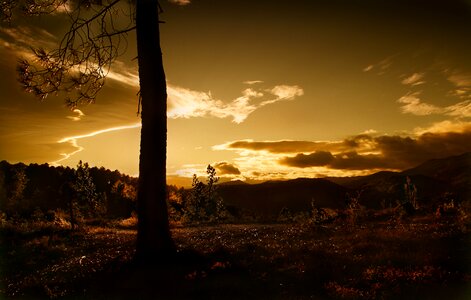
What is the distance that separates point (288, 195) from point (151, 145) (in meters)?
137

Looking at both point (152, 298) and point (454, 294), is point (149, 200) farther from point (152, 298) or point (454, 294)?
point (454, 294)

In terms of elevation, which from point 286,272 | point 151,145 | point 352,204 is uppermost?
point 151,145

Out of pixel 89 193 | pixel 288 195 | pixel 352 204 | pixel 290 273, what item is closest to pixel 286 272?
pixel 290 273

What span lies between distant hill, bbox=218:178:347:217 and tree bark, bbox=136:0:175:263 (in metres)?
124

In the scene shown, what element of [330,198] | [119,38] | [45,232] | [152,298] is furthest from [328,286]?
[330,198]

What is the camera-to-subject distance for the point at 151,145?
39.5 feet

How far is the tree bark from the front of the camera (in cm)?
1195

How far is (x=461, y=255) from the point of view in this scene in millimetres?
10891

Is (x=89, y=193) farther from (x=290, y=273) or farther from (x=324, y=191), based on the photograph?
(x=324, y=191)

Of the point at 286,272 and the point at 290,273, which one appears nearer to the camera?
the point at 290,273

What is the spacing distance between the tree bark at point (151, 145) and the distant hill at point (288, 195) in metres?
124

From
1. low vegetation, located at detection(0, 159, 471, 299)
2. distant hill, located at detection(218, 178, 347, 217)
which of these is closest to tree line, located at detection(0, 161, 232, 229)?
low vegetation, located at detection(0, 159, 471, 299)

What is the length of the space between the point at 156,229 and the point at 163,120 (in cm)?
319

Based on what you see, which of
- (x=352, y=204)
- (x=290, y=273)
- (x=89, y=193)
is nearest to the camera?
(x=290, y=273)
